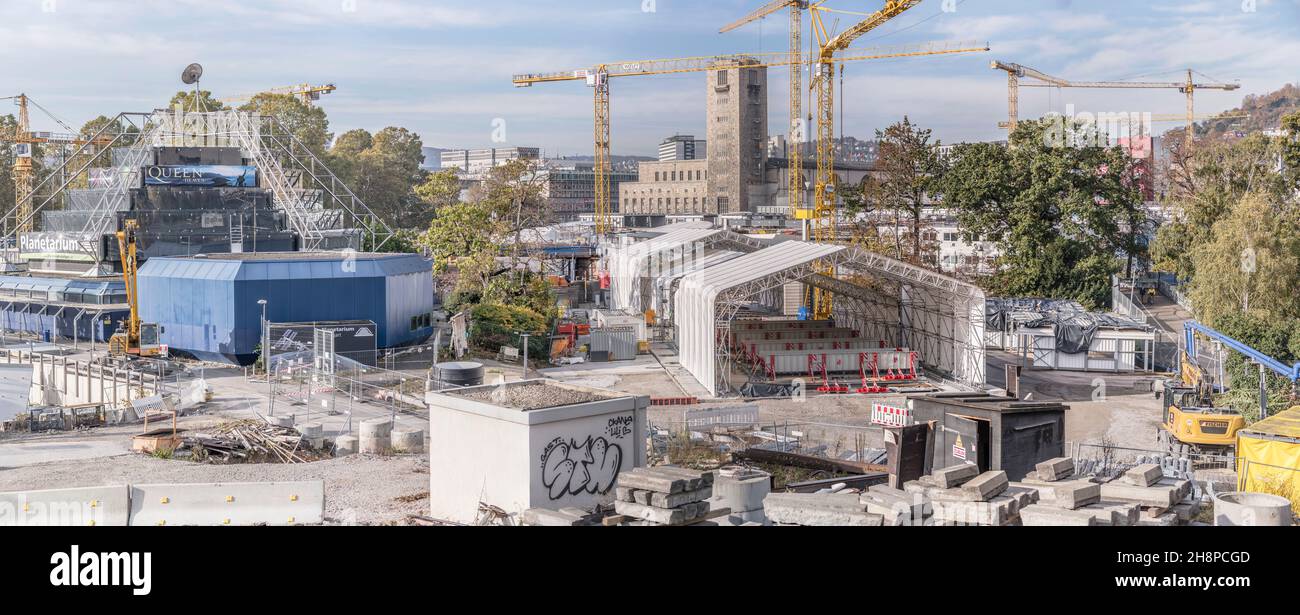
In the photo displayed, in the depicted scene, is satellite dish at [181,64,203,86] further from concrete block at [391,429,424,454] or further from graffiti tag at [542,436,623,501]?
graffiti tag at [542,436,623,501]

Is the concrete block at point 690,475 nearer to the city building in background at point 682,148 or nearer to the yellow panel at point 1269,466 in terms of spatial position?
the yellow panel at point 1269,466

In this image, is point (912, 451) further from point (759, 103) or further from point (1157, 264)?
point (759, 103)

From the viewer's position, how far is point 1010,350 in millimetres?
44719

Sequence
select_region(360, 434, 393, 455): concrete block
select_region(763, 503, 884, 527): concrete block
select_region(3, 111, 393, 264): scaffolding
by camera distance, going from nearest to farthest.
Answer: select_region(763, 503, 884, 527): concrete block < select_region(360, 434, 393, 455): concrete block < select_region(3, 111, 393, 264): scaffolding

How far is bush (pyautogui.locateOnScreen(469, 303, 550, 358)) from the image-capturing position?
41.9m

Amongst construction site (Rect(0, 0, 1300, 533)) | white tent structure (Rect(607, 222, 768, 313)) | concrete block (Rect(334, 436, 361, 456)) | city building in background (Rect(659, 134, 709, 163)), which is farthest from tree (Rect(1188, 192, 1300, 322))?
city building in background (Rect(659, 134, 709, 163))

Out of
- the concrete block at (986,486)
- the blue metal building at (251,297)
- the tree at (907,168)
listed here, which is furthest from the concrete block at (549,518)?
the tree at (907,168)

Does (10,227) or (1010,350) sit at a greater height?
(10,227)

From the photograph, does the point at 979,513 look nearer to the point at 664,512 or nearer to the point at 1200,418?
the point at 664,512

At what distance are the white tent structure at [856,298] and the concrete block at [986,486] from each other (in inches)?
839

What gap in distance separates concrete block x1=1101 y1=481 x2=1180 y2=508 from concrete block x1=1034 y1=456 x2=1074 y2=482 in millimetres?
1229

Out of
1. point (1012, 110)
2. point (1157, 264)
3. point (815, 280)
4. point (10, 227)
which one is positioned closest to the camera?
point (815, 280)
